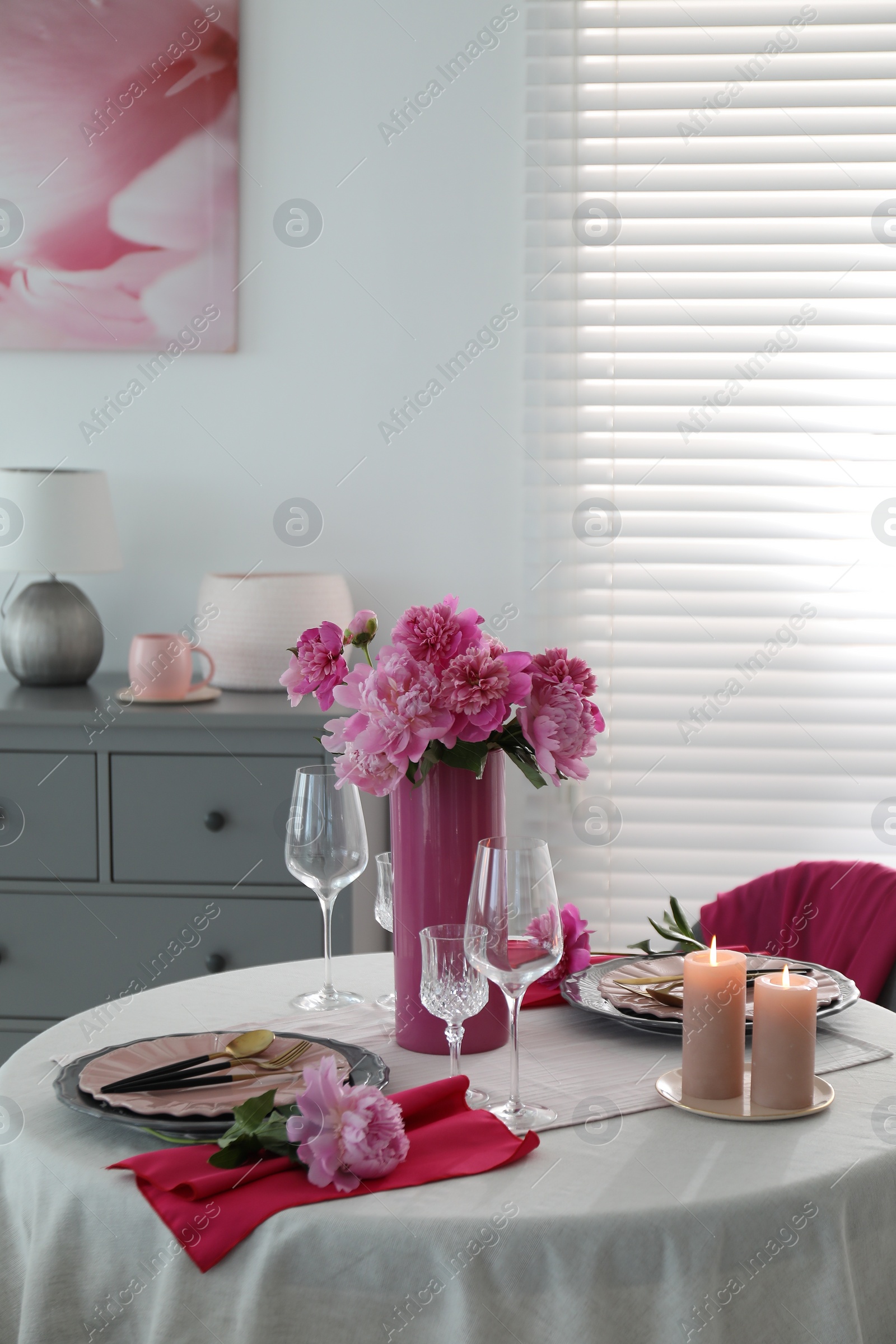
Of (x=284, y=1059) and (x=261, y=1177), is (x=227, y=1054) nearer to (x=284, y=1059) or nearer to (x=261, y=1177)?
(x=284, y=1059)

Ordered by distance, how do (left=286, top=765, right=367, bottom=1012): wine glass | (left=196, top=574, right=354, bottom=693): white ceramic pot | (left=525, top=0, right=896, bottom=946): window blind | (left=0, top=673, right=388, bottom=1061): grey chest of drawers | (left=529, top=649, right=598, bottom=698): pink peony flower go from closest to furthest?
1. (left=529, top=649, right=598, bottom=698): pink peony flower
2. (left=286, top=765, right=367, bottom=1012): wine glass
3. (left=0, top=673, right=388, bottom=1061): grey chest of drawers
4. (left=196, top=574, right=354, bottom=693): white ceramic pot
5. (left=525, top=0, right=896, bottom=946): window blind

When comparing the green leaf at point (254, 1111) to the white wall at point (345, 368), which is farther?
the white wall at point (345, 368)

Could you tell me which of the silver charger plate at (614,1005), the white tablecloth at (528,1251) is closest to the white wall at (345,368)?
the silver charger plate at (614,1005)

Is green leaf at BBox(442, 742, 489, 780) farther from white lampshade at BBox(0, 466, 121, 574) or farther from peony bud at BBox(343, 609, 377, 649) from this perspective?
white lampshade at BBox(0, 466, 121, 574)

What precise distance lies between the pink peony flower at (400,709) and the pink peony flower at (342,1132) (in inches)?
12.3

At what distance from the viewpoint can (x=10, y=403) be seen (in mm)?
2914

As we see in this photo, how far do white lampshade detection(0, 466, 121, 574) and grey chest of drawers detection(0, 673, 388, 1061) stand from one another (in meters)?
0.33

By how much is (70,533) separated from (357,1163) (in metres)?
1.94

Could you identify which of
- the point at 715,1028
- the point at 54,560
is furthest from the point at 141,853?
the point at 715,1028

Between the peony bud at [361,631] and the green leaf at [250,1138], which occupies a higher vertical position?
the peony bud at [361,631]

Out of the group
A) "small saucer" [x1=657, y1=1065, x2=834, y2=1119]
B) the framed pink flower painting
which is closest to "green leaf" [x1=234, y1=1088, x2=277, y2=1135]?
"small saucer" [x1=657, y1=1065, x2=834, y2=1119]

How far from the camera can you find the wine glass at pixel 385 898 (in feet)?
4.62

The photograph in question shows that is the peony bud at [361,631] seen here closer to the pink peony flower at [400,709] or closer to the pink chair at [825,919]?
the pink peony flower at [400,709]

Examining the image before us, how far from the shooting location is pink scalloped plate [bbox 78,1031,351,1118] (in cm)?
107
